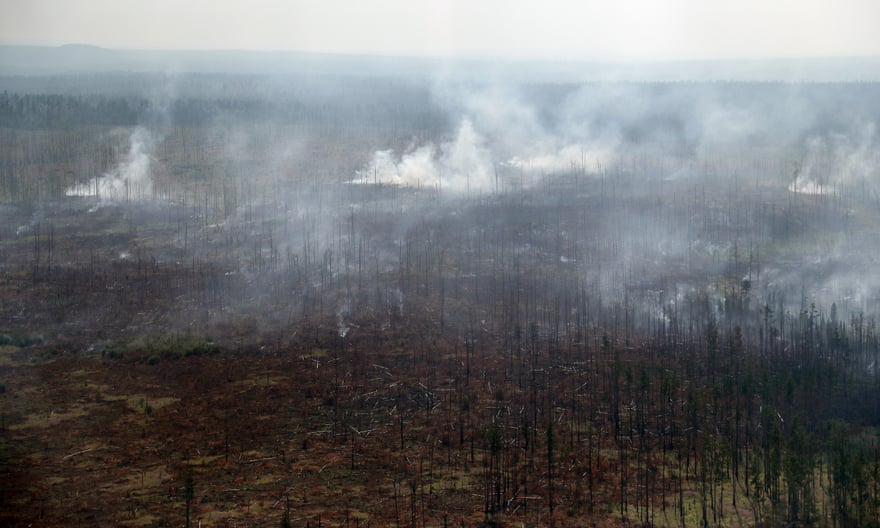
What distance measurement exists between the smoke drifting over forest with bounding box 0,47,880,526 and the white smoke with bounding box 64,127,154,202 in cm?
79

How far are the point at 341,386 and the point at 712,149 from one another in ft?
380

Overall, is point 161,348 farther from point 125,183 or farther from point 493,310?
point 125,183

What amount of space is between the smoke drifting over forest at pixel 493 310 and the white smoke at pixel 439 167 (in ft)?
2.80

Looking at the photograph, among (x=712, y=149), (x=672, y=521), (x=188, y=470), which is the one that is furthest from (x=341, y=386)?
(x=712, y=149)

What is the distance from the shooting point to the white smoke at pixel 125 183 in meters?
135

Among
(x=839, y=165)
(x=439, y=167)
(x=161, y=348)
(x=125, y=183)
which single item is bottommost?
(x=161, y=348)

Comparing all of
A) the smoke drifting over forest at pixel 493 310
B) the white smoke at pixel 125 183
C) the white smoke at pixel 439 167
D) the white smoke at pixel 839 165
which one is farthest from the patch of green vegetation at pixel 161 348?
the white smoke at pixel 839 165

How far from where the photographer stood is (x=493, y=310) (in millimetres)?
81312

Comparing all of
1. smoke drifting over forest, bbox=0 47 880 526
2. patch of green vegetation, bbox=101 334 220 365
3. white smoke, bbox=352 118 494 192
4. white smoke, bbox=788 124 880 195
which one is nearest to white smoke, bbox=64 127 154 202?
smoke drifting over forest, bbox=0 47 880 526

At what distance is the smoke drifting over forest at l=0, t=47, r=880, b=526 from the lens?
1973 inches

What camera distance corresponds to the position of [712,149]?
159 meters

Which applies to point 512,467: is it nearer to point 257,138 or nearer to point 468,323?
point 468,323

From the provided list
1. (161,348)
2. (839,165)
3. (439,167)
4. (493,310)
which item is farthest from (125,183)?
(839,165)

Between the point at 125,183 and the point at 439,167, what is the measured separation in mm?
52880
